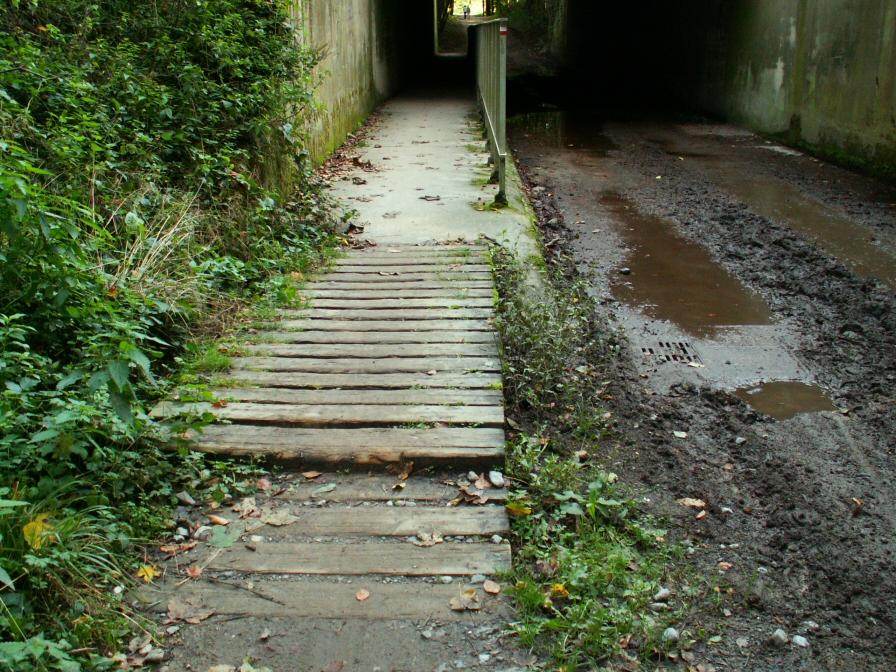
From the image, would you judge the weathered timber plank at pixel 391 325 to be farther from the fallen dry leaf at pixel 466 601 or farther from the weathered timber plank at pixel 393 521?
the fallen dry leaf at pixel 466 601

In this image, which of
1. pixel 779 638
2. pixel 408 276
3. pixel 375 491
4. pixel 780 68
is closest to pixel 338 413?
pixel 375 491

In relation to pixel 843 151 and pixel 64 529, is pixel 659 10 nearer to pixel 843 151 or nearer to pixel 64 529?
pixel 843 151

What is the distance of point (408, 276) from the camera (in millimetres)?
6141

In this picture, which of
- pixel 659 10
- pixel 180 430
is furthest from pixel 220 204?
pixel 659 10

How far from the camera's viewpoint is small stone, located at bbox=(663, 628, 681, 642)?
272cm

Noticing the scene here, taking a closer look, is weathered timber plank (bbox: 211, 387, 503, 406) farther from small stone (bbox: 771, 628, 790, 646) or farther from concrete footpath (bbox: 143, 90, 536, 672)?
small stone (bbox: 771, 628, 790, 646)

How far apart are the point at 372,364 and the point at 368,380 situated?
0.24 metres

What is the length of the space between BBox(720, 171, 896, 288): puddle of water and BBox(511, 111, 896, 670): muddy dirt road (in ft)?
0.09

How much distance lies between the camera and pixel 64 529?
283 cm

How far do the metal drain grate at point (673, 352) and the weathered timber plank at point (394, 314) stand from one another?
1.12 metres

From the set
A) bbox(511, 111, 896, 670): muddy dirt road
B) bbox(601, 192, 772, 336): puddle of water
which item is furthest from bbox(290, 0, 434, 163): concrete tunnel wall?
bbox(601, 192, 772, 336): puddle of water

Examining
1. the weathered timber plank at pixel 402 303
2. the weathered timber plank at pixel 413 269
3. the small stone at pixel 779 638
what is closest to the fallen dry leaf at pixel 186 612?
the small stone at pixel 779 638

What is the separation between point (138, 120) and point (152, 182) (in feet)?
2.26

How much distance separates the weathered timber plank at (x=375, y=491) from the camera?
349 cm
